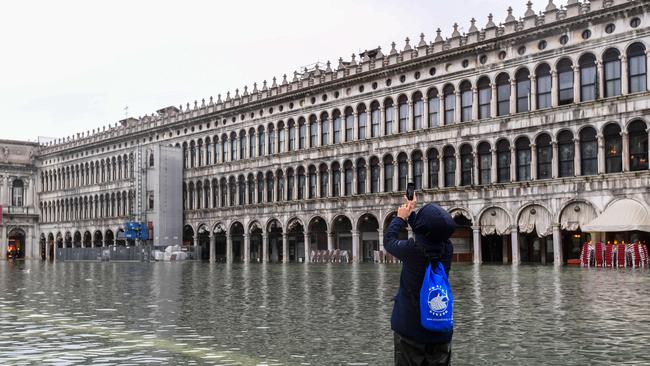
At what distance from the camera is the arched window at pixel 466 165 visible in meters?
47.2

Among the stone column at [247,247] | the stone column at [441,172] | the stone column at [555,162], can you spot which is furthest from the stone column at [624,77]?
the stone column at [247,247]

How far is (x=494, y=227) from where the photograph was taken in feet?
149

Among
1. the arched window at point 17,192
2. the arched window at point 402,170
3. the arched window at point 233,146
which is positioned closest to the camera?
the arched window at point 402,170

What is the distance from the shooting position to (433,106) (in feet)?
163

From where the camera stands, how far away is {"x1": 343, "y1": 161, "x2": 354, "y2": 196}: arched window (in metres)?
55.1

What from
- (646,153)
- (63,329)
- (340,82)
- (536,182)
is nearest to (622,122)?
(646,153)

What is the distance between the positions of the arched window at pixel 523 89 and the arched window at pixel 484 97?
1.92m

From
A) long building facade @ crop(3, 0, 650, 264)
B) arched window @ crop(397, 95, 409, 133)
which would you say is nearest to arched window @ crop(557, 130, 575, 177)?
long building facade @ crop(3, 0, 650, 264)

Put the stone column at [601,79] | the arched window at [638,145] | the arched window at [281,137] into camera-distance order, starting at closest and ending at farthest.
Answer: the arched window at [638,145]
the stone column at [601,79]
the arched window at [281,137]

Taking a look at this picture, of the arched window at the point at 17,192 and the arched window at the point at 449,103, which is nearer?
the arched window at the point at 449,103

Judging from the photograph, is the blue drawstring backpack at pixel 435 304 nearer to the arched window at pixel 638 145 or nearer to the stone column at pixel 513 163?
the arched window at pixel 638 145

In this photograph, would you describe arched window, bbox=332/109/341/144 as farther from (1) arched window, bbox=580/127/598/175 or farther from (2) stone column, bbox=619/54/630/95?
(2) stone column, bbox=619/54/630/95

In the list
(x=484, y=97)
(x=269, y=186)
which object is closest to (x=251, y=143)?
(x=269, y=186)

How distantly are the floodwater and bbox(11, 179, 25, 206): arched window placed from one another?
257ft
